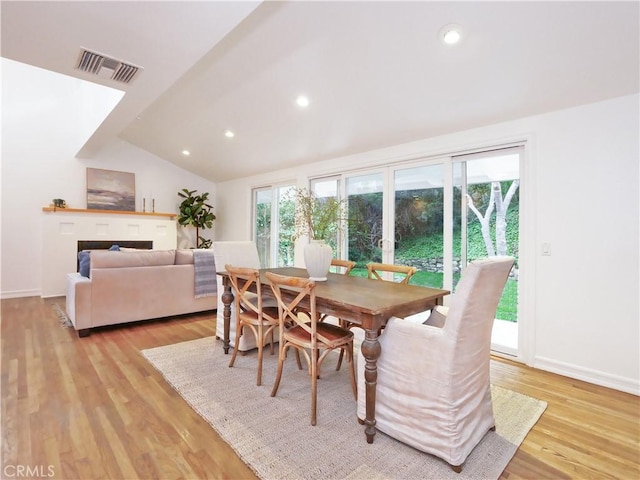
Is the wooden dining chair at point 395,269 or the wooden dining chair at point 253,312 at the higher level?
the wooden dining chair at point 395,269

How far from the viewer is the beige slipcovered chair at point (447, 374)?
154 cm

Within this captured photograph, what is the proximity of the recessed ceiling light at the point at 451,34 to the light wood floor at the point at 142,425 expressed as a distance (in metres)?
2.58

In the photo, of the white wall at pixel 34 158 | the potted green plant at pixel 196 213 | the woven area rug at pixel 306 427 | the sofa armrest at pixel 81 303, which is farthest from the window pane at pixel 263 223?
the woven area rug at pixel 306 427

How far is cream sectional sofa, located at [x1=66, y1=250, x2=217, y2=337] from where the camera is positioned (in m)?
3.44

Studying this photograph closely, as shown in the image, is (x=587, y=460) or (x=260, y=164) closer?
(x=587, y=460)

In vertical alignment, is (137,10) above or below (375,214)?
above

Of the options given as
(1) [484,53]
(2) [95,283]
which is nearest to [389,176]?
(1) [484,53]

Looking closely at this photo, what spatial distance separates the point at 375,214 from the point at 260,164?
Result: 241 cm

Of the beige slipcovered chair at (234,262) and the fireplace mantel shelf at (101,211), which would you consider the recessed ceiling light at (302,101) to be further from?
the fireplace mantel shelf at (101,211)

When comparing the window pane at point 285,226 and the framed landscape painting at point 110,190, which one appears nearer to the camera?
the window pane at point 285,226

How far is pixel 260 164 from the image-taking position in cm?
560

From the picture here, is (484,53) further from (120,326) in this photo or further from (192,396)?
(120,326)
